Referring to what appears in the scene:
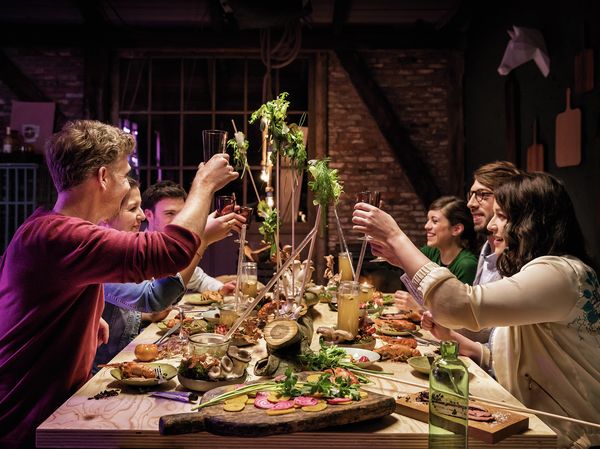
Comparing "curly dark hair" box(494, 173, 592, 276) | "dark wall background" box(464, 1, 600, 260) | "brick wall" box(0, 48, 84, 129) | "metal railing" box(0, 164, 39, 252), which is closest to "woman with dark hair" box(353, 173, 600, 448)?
"curly dark hair" box(494, 173, 592, 276)

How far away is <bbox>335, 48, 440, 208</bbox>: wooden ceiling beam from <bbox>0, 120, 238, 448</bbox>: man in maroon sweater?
494cm

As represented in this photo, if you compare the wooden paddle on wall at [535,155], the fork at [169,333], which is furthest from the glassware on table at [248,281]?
the wooden paddle on wall at [535,155]

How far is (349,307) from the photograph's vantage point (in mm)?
2066

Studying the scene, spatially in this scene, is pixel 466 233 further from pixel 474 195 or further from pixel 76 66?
pixel 76 66

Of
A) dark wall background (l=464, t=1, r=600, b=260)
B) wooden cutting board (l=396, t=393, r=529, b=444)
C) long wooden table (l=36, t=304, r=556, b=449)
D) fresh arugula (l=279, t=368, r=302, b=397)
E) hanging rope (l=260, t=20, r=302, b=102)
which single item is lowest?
long wooden table (l=36, t=304, r=556, b=449)

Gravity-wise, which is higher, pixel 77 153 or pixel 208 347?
pixel 77 153

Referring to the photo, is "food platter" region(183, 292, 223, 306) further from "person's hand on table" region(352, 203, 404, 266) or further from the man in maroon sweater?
"person's hand on table" region(352, 203, 404, 266)

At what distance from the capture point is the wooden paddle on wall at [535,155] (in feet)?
13.5

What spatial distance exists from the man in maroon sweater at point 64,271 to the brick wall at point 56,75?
5.26 meters

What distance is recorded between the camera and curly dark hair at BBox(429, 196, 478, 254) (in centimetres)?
358

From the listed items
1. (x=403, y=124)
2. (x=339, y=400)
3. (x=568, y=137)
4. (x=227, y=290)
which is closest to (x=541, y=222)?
(x=339, y=400)

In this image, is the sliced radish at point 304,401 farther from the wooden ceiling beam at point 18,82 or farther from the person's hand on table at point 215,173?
the wooden ceiling beam at point 18,82

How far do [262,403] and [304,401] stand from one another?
0.10m

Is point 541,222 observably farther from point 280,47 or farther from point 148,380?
point 280,47
